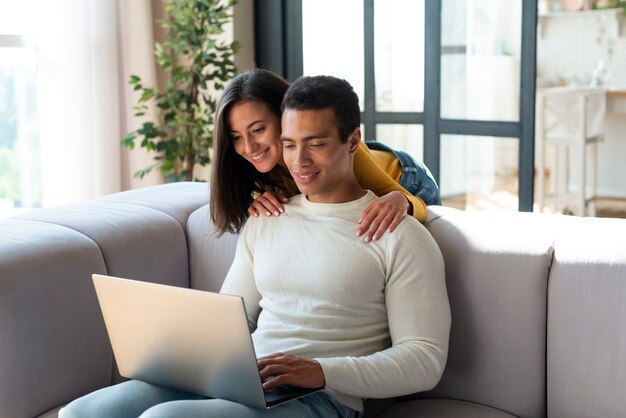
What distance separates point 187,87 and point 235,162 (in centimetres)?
207

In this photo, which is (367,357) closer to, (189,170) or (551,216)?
(551,216)

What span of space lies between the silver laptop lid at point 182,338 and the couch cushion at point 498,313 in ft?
1.75

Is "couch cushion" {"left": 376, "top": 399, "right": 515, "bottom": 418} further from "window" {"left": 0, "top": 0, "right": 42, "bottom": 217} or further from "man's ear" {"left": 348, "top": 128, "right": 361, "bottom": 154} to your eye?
"window" {"left": 0, "top": 0, "right": 42, "bottom": 217}

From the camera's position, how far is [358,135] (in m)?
1.79

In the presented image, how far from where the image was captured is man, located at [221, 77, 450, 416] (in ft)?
5.26

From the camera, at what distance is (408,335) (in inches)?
64.4

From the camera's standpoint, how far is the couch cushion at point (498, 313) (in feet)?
5.74

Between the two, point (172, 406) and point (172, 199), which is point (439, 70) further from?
point (172, 406)

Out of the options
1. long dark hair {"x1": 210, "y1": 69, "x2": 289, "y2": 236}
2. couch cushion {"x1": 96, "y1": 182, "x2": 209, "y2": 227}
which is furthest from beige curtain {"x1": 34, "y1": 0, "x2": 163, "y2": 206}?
long dark hair {"x1": 210, "y1": 69, "x2": 289, "y2": 236}

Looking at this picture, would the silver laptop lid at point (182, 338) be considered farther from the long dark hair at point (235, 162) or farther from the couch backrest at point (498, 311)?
the couch backrest at point (498, 311)

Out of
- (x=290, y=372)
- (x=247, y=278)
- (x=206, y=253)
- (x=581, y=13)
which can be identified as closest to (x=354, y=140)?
(x=247, y=278)

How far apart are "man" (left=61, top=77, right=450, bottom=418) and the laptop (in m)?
0.03

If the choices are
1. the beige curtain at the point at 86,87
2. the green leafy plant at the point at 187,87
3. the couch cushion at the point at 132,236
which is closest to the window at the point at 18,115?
the beige curtain at the point at 86,87

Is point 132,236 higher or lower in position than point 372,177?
lower
